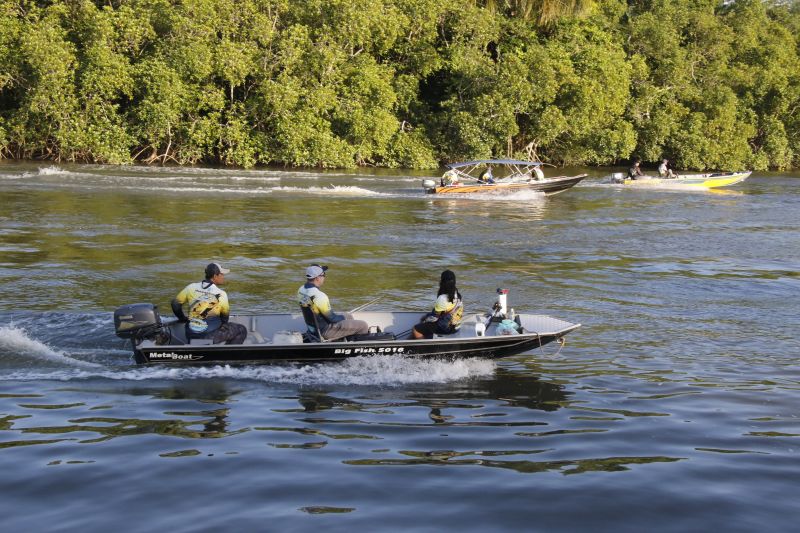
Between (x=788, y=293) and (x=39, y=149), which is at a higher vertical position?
(x=39, y=149)

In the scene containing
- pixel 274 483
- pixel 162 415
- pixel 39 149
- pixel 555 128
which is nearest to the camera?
pixel 274 483

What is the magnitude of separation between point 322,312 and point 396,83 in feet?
114

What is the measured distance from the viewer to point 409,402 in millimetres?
11367

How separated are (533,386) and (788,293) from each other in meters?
9.39

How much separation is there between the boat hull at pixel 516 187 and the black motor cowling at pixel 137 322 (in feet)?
74.1

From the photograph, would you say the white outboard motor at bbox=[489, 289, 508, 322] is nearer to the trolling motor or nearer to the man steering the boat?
the man steering the boat

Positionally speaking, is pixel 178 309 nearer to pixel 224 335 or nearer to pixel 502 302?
pixel 224 335

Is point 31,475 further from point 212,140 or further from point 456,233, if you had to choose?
point 212,140

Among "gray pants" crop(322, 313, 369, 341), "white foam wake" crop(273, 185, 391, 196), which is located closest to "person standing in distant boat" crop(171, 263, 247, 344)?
"gray pants" crop(322, 313, 369, 341)

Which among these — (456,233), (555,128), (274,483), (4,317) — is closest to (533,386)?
(274,483)

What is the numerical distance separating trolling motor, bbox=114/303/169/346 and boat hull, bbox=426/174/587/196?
22565 millimetres

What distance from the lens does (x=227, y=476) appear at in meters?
8.70

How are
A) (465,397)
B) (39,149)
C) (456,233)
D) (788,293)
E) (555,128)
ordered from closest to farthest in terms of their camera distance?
(465,397), (788,293), (456,233), (39,149), (555,128)

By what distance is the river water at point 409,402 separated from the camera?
812 centimetres
